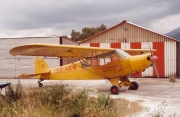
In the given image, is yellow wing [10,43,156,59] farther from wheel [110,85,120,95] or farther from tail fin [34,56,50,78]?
tail fin [34,56,50,78]

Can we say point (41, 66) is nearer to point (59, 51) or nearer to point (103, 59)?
point (59, 51)

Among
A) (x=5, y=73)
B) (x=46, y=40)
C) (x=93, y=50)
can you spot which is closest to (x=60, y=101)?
(x=93, y=50)

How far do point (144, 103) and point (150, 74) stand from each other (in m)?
13.1

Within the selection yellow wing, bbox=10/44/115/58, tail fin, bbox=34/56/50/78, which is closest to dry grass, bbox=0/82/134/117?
yellow wing, bbox=10/44/115/58

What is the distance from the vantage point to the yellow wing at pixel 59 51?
390 inches

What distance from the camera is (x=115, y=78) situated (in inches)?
478

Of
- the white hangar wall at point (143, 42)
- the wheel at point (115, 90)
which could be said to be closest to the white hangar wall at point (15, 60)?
the white hangar wall at point (143, 42)

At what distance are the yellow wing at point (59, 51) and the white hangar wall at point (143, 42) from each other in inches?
376

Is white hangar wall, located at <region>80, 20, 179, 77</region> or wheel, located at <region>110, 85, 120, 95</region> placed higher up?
white hangar wall, located at <region>80, 20, 179, 77</region>

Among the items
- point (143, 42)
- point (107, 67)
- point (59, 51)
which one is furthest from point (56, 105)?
point (143, 42)

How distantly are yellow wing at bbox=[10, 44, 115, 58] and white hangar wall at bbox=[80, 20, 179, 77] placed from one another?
9.54 meters

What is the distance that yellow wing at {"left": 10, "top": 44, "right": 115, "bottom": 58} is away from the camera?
9898 mm

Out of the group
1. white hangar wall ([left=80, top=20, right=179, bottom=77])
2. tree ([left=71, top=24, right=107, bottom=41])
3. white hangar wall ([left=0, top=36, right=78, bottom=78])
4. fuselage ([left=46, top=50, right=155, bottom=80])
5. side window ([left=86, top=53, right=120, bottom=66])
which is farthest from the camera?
tree ([left=71, top=24, right=107, bottom=41])

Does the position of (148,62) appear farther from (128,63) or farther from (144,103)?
(144,103)
